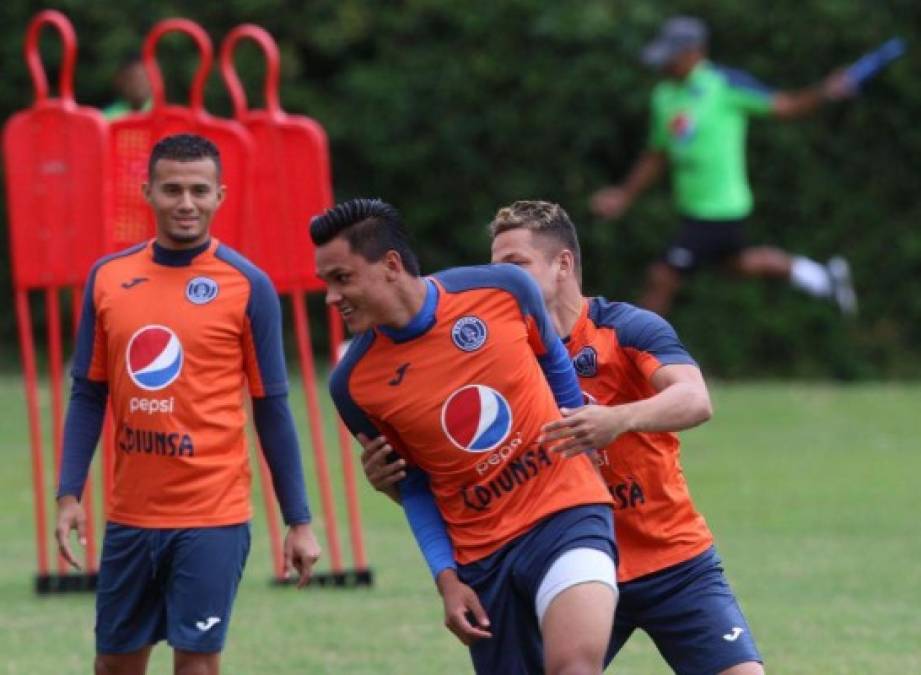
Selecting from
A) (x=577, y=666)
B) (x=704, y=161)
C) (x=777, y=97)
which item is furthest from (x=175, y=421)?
(x=777, y=97)

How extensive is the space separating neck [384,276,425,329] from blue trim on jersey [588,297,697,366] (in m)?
0.62

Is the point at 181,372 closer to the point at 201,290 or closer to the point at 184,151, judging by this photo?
the point at 201,290

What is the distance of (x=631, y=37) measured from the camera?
63.3ft

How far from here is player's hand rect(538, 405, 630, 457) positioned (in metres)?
5.09

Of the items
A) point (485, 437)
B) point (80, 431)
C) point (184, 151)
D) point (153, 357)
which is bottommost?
point (80, 431)

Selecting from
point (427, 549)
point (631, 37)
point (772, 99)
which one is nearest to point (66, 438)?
point (427, 549)

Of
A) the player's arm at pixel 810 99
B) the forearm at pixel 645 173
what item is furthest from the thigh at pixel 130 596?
the player's arm at pixel 810 99

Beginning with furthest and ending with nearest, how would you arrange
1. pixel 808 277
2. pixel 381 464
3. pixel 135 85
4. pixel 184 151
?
pixel 808 277 < pixel 135 85 < pixel 184 151 < pixel 381 464

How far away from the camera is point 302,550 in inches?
239

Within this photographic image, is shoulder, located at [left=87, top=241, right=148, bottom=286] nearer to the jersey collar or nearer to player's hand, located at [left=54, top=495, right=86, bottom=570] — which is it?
player's hand, located at [left=54, top=495, right=86, bottom=570]

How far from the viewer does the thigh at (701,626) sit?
18.7 feet

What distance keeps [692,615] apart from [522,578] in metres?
0.65

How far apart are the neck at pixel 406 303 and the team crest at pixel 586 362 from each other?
1.97ft

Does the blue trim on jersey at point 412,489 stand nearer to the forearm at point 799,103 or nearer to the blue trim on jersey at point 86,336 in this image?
the blue trim on jersey at point 86,336
